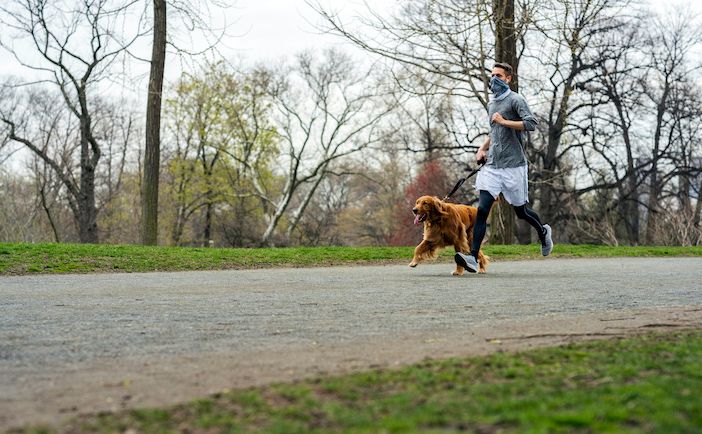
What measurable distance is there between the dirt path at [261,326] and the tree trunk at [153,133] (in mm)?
9614

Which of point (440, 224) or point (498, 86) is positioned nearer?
point (498, 86)

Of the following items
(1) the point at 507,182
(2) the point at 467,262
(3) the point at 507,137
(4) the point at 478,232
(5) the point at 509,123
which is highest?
(5) the point at 509,123

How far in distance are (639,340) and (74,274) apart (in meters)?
9.73

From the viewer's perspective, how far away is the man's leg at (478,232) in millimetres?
10141

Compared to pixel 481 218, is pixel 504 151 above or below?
above

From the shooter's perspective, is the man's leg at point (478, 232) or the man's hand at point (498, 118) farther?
the man's leg at point (478, 232)

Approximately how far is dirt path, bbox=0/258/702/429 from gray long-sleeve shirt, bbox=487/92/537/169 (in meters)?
1.55

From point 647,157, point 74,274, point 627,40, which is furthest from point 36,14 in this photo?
point 647,157

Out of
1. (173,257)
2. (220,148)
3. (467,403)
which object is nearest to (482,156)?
(173,257)

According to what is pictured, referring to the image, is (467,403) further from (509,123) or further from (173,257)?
(173,257)

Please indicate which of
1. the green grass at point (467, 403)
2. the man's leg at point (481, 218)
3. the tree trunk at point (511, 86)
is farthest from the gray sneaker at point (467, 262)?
the tree trunk at point (511, 86)

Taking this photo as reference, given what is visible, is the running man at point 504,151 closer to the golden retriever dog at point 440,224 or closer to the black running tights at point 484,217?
the black running tights at point 484,217

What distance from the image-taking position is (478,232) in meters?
10.5

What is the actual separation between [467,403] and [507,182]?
7250 millimetres
